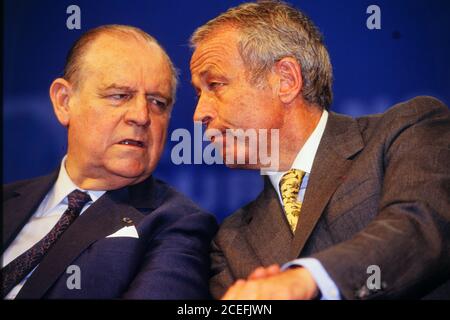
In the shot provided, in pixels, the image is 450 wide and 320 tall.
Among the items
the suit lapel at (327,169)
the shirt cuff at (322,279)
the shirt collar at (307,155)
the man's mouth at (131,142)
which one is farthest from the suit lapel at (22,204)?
the shirt cuff at (322,279)

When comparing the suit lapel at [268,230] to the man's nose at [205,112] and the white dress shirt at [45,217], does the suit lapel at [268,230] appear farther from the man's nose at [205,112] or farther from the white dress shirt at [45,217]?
the white dress shirt at [45,217]

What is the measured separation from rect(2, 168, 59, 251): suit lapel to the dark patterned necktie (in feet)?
0.36

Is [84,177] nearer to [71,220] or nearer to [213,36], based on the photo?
[71,220]

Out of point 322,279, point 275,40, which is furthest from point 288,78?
point 322,279

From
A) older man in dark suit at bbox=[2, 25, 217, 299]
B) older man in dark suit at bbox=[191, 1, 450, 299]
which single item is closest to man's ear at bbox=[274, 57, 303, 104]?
older man in dark suit at bbox=[191, 1, 450, 299]

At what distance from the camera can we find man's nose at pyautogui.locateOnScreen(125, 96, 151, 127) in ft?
7.04

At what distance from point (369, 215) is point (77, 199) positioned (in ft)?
3.19

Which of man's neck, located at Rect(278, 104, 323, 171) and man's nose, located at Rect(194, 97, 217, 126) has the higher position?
man's nose, located at Rect(194, 97, 217, 126)

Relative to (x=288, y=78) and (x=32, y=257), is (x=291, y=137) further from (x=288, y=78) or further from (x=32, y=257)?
(x=32, y=257)

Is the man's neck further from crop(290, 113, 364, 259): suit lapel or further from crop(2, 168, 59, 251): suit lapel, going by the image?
crop(2, 168, 59, 251): suit lapel

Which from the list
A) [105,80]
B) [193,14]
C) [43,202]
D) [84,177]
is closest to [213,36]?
[193,14]

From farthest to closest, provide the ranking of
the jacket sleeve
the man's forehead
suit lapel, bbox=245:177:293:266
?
the man's forehead → suit lapel, bbox=245:177:293:266 → the jacket sleeve

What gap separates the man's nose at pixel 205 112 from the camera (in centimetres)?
222

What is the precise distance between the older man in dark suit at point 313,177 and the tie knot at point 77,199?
1.55 feet
